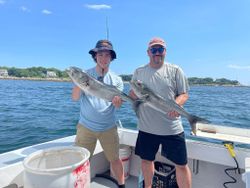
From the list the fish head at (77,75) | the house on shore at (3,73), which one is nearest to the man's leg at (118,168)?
the fish head at (77,75)

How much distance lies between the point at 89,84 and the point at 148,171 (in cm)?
117

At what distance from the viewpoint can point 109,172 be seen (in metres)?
3.54

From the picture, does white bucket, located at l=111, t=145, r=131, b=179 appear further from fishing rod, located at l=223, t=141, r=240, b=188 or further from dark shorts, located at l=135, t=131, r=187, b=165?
fishing rod, located at l=223, t=141, r=240, b=188

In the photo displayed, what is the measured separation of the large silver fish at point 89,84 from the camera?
2.40m

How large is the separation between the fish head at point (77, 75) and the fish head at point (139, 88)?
0.50 m

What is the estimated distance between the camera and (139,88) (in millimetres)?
2562

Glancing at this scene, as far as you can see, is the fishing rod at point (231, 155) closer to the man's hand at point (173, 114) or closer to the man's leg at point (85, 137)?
the man's hand at point (173, 114)

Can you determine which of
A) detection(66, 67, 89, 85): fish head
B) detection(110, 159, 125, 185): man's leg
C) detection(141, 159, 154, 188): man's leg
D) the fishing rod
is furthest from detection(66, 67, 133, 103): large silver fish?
the fishing rod

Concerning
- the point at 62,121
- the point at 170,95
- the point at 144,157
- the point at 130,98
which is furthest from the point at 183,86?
the point at 62,121

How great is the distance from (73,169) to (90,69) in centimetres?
133

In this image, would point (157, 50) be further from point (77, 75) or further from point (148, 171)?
point (148, 171)

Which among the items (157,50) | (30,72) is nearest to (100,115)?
(157,50)

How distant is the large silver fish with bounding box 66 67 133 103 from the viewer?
7.87 feet

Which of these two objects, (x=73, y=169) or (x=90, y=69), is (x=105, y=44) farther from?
(x=73, y=169)
